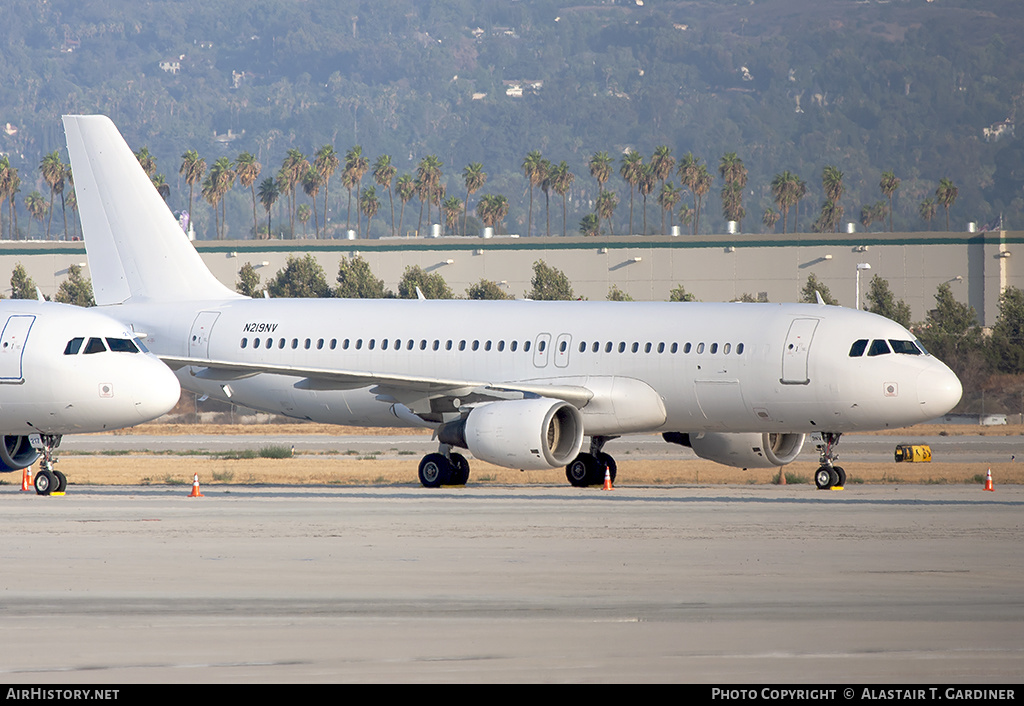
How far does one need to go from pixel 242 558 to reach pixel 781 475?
22469mm

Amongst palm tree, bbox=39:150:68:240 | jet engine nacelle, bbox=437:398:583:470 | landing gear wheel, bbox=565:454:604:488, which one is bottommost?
landing gear wheel, bbox=565:454:604:488

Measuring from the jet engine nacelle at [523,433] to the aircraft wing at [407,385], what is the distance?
3.66 feet

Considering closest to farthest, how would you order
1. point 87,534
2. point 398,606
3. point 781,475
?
point 398,606 < point 87,534 < point 781,475

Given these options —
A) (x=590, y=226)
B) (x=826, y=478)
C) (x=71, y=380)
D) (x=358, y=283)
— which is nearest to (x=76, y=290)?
(x=358, y=283)

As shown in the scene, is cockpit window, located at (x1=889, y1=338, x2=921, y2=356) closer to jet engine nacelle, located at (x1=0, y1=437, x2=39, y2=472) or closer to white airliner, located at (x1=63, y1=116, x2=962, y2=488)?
white airliner, located at (x1=63, y1=116, x2=962, y2=488)

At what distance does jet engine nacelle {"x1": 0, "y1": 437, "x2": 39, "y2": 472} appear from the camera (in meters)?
36.2

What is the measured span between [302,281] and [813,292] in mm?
35396

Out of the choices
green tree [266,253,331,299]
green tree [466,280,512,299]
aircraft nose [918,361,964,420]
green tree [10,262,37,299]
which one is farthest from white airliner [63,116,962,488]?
green tree [10,262,37,299]

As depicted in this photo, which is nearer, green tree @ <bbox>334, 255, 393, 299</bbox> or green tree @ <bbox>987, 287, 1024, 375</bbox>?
green tree @ <bbox>987, 287, 1024, 375</bbox>

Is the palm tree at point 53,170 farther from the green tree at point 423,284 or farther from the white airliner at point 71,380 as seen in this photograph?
the white airliner at point 71,380

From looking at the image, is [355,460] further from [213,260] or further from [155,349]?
[213,260]

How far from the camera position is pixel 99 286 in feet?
150

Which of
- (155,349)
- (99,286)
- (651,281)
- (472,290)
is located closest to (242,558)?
(155,349)

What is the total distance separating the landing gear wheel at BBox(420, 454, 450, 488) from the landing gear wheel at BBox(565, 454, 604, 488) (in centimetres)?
311
